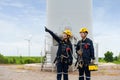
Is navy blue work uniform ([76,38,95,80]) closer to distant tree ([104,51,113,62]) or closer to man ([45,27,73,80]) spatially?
man ([45,27,73,80])

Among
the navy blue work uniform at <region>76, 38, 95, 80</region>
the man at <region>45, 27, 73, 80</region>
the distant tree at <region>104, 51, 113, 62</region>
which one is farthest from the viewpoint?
the distant tree at <region>104, 51, 113, 62</region>

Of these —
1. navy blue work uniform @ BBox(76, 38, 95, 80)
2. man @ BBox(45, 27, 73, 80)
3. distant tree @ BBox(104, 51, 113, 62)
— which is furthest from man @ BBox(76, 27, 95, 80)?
distant tree @ BBox(104, 51, 113, 62)

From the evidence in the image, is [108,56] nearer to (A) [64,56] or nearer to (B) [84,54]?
(A) [64,56]

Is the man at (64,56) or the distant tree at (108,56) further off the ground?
the distant tree at (108,56)

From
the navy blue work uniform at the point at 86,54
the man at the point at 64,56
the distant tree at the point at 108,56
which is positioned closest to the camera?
the navy blue work uniform at the point at 86,54

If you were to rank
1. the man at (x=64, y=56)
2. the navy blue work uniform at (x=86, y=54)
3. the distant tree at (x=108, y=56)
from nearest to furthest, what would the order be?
1. the navy blue work uniform at (x=86, y=54)
2. the man at (x=64, y=56)
3. the distant tree at (x=108, y=56)

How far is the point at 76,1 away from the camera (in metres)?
23.9

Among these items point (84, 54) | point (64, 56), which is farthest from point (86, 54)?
point (64, 56)

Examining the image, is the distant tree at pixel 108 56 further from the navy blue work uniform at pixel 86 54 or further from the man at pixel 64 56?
the navy blue work uniform at pixel 86 54

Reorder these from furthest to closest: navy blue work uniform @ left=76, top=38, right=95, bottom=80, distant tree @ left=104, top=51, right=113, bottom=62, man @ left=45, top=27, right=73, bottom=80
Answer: distant tree @ left=104, top=51, right=113, bottom=62
man @ left=45, top=27, right=73, bottom=80
navy blue work uniform @ left=76, top=38, right=95, bottom=80

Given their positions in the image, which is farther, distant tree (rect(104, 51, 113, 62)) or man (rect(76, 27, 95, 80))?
distant tree (rect(104, 51, 113, 62))

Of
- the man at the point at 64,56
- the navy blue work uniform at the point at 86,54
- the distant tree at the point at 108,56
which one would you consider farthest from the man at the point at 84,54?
the distant tree at the point at 108,56

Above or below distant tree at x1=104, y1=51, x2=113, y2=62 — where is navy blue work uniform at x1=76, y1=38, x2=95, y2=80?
below

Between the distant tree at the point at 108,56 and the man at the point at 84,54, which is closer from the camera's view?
the man at the point at 84,54
